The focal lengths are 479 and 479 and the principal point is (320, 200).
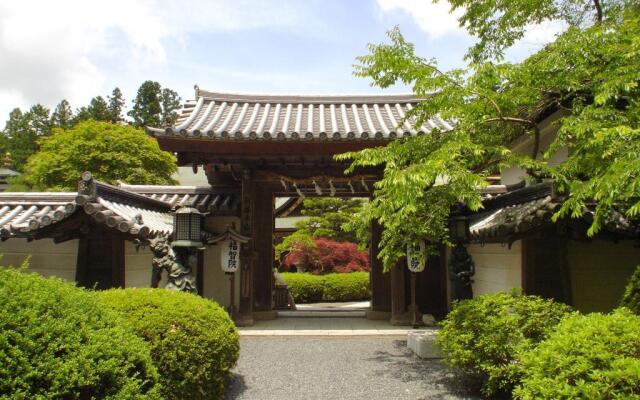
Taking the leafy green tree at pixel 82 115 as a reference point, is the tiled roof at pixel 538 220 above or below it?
below

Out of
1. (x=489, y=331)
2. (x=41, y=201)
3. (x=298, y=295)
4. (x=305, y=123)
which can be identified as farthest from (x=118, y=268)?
(x=298, y=295)

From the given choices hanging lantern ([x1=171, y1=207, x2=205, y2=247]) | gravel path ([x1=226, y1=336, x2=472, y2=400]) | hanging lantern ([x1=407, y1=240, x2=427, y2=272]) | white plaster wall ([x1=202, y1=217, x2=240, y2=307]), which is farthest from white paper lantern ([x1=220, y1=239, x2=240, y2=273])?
hanging lantern ([x1=407, y1=240, x2=427, y2=272])

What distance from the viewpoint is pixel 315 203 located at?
917 inches

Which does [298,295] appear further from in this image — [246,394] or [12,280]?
[12,280]

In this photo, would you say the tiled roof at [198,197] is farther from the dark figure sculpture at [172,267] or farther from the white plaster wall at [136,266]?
the dark figure sculpture at [172,267]

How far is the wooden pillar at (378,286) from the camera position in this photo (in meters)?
10.7

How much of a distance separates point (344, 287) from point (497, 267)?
39.8 ft

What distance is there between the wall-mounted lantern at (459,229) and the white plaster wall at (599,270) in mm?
1602

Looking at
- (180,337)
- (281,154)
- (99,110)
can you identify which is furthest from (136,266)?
(99,110)

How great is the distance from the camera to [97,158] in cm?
2147

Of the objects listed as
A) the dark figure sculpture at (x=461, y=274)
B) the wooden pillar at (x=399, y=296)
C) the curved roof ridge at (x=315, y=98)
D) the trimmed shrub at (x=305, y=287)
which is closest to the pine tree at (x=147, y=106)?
the trimmed shrub at (x=305, y=287)

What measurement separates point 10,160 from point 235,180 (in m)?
35.0

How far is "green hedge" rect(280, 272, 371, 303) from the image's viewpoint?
1995 centimetres

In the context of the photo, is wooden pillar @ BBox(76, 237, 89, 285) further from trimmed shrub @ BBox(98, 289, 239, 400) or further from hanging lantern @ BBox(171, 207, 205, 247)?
trimmed shrub @ BBox(98, 289, 239, 400)
